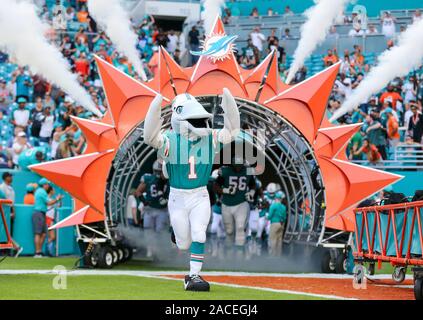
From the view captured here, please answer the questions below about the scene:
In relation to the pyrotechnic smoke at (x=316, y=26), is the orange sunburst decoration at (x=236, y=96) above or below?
below

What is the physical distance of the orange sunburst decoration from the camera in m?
18.3

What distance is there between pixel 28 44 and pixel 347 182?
21.8 feet

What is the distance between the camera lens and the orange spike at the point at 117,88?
1834 centimetres

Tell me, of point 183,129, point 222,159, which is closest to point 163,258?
point 222,159

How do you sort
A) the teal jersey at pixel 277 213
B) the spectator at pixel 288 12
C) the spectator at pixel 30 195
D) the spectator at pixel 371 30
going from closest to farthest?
the teal jersey at pixel 277 213, the spectator at pixel 30 195, the spectator at pixel 371 30, the spectator at pixel 288 12

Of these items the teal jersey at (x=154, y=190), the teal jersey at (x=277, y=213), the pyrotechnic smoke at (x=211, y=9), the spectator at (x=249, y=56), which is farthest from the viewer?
the spectator at (x=249, y=56)

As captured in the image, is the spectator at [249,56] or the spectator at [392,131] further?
the spectator at [249,56]

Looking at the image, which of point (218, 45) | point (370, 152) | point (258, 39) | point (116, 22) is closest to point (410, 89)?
point (370, 152)

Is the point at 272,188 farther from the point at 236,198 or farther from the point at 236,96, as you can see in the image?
the point at 236,96

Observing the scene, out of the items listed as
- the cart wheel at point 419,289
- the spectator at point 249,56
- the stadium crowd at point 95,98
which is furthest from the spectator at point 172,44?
the cart wheel at point 419,289

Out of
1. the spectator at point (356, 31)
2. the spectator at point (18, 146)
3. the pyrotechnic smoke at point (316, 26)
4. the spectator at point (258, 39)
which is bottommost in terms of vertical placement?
the spectator at point (18, 146)

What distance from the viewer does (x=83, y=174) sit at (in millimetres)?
18047

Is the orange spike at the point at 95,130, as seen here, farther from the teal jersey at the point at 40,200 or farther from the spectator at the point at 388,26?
the spectator at the point at 388,26

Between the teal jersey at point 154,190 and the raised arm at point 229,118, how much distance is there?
7614 millimetres
